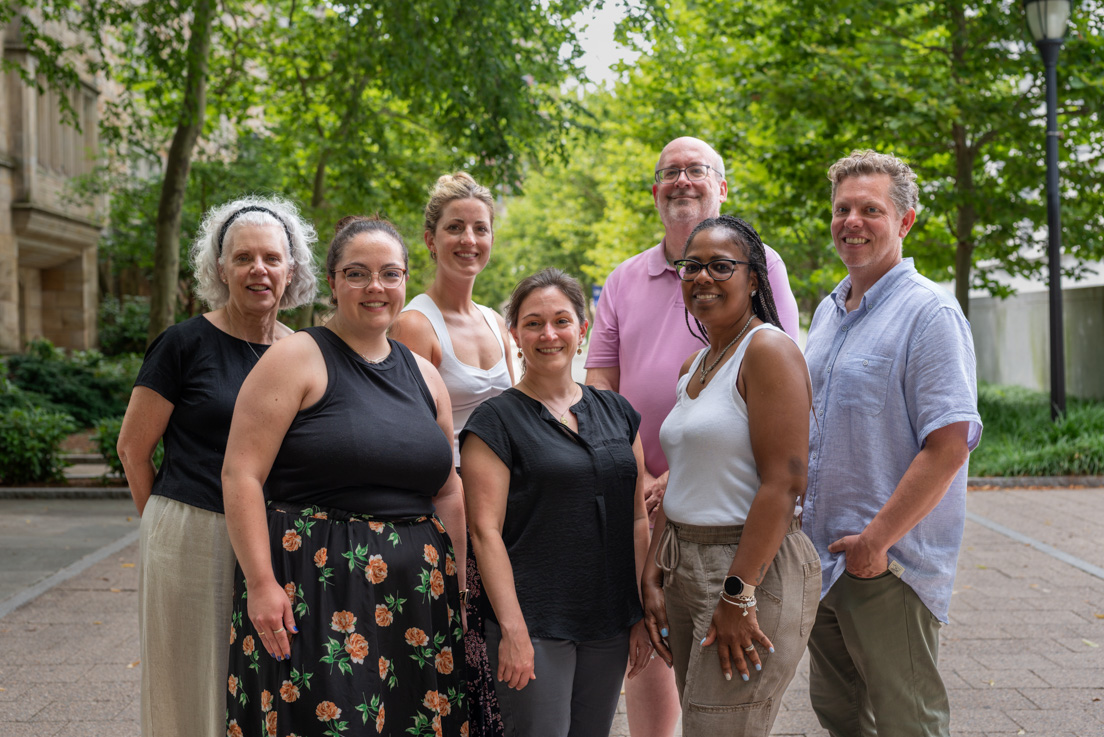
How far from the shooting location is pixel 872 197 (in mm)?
2961

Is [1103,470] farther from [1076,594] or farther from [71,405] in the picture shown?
[71,405]

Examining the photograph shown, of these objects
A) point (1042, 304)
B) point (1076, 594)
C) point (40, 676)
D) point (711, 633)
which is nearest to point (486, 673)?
point (711, 633)

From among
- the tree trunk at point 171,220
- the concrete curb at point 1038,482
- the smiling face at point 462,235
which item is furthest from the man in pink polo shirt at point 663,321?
the tree trunk at point 171,220

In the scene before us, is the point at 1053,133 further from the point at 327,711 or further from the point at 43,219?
the point at 43,219

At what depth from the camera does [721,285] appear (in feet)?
8.65

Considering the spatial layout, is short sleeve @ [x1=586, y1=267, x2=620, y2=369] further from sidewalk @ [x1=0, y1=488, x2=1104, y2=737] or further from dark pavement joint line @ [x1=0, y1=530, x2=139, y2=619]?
dark pavement joint line @ [x1=0, y1=530, x2=139, y2=619]

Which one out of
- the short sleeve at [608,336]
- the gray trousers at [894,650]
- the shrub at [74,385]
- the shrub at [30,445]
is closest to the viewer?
the gray trousers at [894,650]

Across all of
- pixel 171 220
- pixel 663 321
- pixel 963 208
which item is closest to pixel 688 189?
pixel 663 321

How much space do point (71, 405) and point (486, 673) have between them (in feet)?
45.4

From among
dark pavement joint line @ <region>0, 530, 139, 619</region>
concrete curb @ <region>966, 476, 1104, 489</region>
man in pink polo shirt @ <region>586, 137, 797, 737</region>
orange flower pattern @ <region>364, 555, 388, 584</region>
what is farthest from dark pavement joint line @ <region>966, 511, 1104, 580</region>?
dark pavement joint line @ <region>0, 530, 139, 619</region>

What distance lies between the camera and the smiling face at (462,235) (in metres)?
3.56

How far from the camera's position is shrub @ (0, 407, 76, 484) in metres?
10.8

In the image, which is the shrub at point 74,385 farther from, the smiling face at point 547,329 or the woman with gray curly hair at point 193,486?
the smiling face at point 547,329

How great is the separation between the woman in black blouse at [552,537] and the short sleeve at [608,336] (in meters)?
0.77
